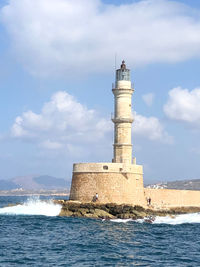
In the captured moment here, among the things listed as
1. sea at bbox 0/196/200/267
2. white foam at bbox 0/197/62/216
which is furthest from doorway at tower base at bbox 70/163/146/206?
sea at bbox 0/196/200/267

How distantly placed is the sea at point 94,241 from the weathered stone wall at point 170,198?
4.30 meters

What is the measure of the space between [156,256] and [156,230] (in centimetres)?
951

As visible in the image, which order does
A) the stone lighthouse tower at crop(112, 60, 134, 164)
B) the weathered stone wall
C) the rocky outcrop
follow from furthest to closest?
1. the weathered stone wall
2. the stone lighthouse tower at crop(112, 60, 134, 164)
3. the rocky outcrop

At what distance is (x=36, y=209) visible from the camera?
139 ft

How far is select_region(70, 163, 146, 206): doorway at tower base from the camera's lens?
4019cm

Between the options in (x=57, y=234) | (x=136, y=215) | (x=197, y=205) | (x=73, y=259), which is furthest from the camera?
(x=197, y=205)

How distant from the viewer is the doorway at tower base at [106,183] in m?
40.2

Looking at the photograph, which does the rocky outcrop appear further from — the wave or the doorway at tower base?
the doorway at tower base

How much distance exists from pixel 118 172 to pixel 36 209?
7679mm

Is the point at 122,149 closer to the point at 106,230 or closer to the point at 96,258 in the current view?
the point at 106,230

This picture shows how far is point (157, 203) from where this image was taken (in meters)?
44.9

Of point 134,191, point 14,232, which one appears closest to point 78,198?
point 134,191

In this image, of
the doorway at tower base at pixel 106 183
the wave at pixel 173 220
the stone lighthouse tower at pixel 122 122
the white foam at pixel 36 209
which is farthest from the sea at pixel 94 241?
the stone lighthouse tower at pixel 122 122

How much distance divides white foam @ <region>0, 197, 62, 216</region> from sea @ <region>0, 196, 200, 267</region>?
0.15 m
